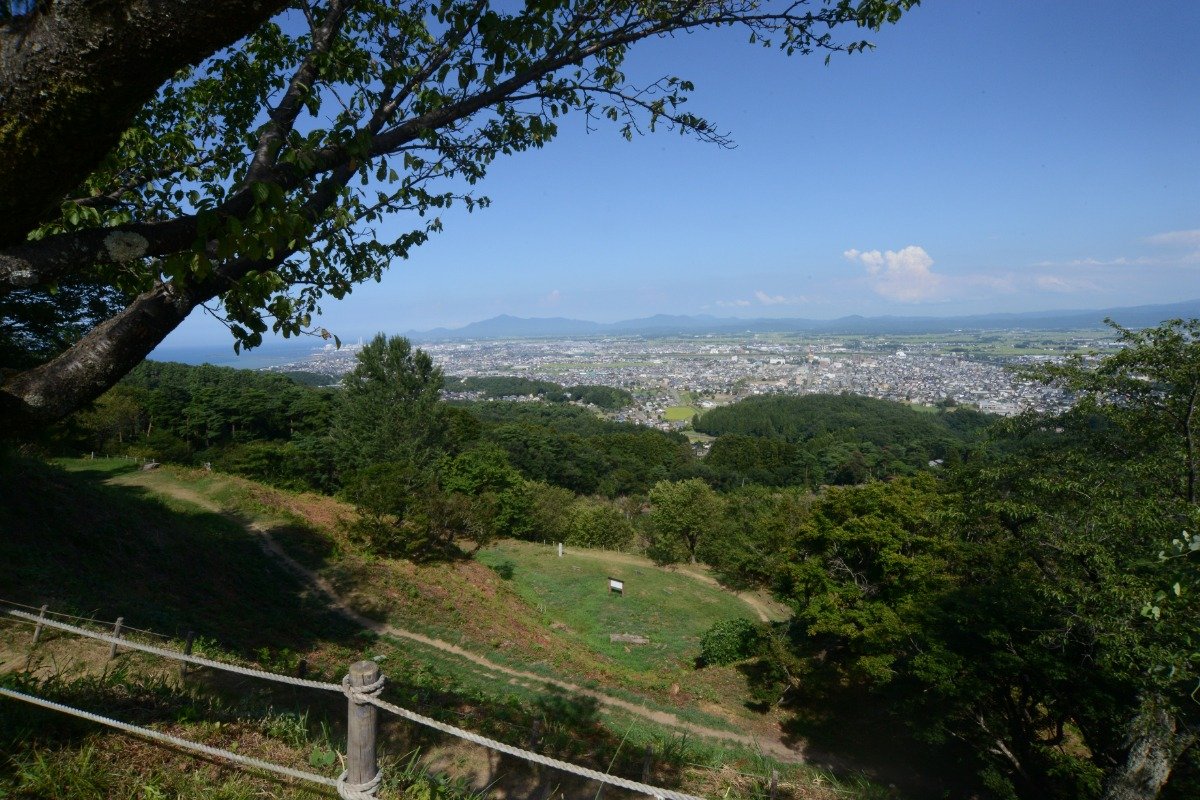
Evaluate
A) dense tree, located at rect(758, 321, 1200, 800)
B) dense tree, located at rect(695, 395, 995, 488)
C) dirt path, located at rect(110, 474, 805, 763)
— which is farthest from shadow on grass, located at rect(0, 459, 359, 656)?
dense tree, located at rect(695, 395, 995, 488)

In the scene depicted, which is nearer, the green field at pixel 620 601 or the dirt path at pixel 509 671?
the dirt path at pixel 509 671

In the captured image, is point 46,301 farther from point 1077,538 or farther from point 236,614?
point 1077,538

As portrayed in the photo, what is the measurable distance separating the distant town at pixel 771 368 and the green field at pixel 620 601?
50.6 meters

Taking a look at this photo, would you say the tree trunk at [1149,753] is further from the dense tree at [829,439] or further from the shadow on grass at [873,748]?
the dense tree at [829,439]

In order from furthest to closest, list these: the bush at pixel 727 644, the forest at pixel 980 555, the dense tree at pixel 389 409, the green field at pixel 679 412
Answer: the green field at pixel 679 412 < the dense tree at pixel 389 409 < the bush at pixel 727 644 < the forest at pixel 980 555

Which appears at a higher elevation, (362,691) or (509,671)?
(362,691)

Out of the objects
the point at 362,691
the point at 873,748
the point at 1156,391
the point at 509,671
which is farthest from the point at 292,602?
the point at 1156,391

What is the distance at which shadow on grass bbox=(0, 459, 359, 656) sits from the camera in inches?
293

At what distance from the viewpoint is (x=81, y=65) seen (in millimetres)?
1562

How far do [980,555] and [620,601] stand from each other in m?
12.1

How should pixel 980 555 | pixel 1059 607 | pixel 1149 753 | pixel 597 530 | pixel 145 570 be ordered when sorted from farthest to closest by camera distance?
pixel 597 530, pixel 980 555, pixel 145 570, pixel 1059 607, pixel 1149 753

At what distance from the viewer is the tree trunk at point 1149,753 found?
22.2ft

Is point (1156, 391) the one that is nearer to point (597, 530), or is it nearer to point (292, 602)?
point (292, 602)

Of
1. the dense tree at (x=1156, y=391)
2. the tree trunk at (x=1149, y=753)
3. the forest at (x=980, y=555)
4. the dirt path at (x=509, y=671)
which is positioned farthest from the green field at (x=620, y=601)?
the dense tree at (x=1156, y=391)
